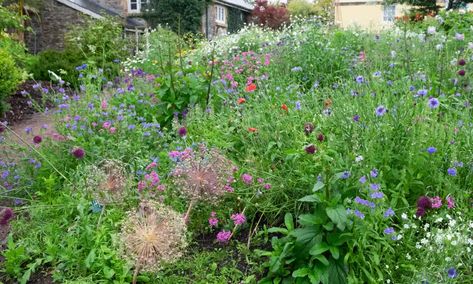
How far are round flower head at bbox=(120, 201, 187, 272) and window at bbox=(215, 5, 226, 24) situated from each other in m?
28.2

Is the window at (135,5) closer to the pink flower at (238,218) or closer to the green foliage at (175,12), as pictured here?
the green foliage at (175,12)

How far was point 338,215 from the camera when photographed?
2.30 meters

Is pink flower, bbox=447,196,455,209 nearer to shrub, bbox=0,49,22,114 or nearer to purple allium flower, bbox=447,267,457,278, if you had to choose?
purple allium flower, bbox=447,267,457,278

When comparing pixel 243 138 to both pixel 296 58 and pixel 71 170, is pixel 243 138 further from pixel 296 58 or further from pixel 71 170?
pixel 296 58

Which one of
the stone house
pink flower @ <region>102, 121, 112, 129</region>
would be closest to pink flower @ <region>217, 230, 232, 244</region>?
pink flower @ <region>102, 121, 112, 129</region>

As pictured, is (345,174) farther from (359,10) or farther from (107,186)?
(359,10)

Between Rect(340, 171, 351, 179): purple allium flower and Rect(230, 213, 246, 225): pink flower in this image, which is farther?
Rect(230, 213, 246, 225): pink flower

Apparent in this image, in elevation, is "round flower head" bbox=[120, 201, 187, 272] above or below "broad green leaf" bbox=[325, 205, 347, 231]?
below

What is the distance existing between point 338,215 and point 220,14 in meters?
29.6

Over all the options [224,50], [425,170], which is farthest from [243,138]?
[224,50]

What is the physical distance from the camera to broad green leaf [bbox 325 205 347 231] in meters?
2.26

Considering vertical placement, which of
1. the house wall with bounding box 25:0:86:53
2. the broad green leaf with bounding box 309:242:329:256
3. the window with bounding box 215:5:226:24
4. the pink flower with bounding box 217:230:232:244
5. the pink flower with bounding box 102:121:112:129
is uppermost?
the window with bounding box 215:5:226:24

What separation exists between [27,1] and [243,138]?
18.0m

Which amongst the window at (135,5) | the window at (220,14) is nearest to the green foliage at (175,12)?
the window at (135,5)
